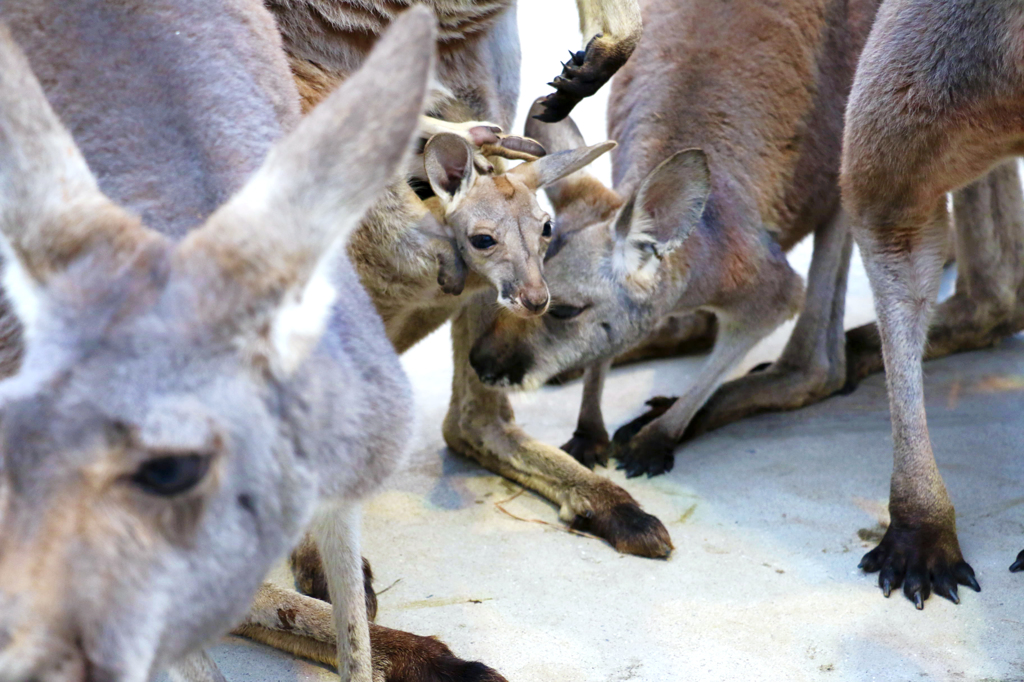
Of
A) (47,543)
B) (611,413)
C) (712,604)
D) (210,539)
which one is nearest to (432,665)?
(712,604)

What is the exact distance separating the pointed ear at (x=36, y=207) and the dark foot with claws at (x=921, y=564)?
194 cm

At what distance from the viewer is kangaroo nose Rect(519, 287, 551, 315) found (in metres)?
2.39

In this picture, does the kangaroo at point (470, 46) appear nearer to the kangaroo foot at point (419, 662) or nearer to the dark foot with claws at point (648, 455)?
the dark foot with claws at point (648, 455)

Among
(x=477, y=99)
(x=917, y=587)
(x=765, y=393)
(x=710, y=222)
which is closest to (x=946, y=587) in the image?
(x=917, y=587)

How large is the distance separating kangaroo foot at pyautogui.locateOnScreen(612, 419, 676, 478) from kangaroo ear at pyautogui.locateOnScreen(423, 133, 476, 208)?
1.05 metres

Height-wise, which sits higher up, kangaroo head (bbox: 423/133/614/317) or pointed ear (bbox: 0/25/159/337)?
pointed ear (bbox: 0/25/159/337)

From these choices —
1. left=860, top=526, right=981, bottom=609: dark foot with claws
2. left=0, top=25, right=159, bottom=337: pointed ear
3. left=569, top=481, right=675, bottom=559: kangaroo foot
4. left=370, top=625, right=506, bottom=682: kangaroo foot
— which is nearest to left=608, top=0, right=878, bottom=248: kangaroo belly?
left=569, top=481, right=675, bottom=559: kangaroo foot

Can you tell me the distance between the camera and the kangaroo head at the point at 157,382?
106cm

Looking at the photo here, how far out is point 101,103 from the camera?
1555mm

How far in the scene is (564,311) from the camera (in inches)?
110

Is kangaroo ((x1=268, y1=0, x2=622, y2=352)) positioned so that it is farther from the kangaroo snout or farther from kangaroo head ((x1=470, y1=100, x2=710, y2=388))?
kangaroo head ((x1=470, y1=100, x2=710, y2=388))

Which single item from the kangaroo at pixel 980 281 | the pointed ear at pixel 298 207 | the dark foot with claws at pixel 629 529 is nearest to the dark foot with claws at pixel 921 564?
the dark foot with claws at pixel 629 529

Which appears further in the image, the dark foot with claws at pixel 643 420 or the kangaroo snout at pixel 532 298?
the dark foot with claws at pixel 643 420

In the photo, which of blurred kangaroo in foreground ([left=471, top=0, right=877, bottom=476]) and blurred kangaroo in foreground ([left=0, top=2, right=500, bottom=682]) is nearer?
blurred kangaroo in foreground ([left=0, top=2, right=500, bottom=682])
